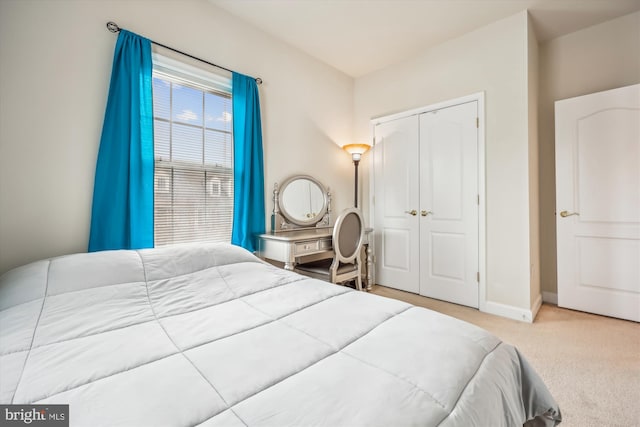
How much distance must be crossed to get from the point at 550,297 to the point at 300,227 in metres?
2.80

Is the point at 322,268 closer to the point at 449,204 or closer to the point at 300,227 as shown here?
the point at 300,227

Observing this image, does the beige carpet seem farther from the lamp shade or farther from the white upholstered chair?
the lamp shade

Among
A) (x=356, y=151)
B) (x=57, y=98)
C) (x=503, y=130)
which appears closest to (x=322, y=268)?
(x=356, y=151)

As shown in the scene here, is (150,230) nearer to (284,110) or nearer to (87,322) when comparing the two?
(87,322)

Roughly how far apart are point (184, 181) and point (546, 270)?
378cm

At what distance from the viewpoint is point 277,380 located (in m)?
0.72

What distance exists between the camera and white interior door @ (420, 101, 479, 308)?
294cm

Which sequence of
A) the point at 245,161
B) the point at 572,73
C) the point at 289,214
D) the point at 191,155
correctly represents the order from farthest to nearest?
the point at 289,214
the point at 572,73
the point at 245,161
the point at 191,155

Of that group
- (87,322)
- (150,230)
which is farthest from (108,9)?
(87,322)

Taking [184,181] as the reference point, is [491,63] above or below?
above

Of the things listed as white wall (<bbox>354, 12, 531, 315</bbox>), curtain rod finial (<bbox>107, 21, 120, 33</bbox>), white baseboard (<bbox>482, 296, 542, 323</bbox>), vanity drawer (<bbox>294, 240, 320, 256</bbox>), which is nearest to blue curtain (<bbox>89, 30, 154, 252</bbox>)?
curtain rod finial (<bbox>107, 21, 120, 33</bbox>)

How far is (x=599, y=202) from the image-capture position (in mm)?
2684

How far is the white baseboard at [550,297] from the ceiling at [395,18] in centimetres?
272

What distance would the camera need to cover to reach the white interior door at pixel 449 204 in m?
2.94
